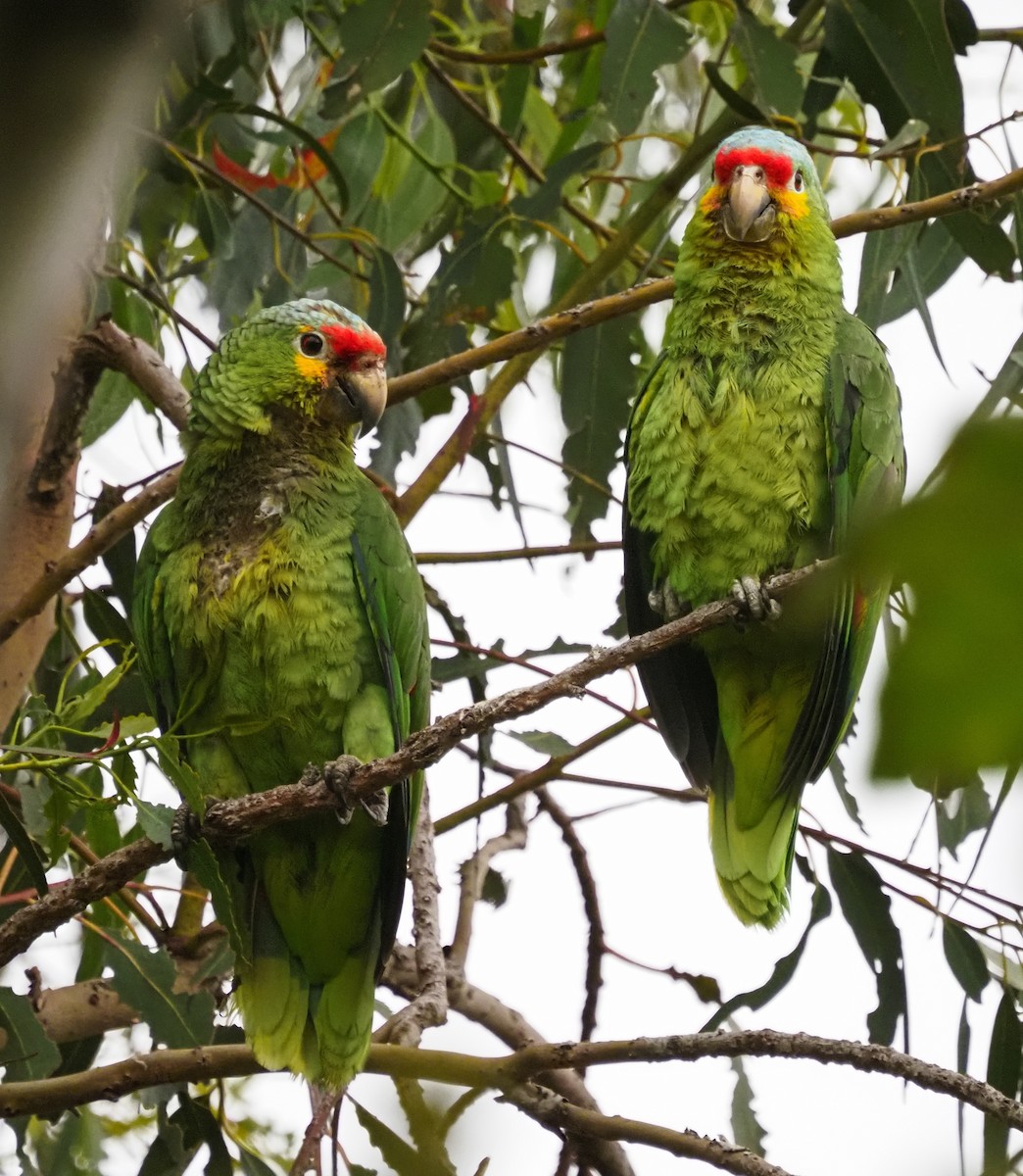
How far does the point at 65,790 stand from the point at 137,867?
12 cm

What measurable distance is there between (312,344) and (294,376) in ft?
0.24

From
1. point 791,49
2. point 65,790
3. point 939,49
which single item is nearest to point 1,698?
point 65,790

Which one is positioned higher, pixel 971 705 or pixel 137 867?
pixel 137 867

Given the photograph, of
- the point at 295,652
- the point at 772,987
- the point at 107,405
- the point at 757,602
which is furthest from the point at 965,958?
the point at 107,405

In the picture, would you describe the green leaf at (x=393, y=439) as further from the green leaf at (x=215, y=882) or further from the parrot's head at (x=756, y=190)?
the green leaf at (x=215, y=882)

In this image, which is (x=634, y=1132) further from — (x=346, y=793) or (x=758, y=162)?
(x=758, y=162)

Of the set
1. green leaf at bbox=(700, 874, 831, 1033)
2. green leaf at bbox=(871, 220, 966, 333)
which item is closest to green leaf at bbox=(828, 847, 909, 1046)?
green leaf at bbox=(700, 874, 831, 1033)

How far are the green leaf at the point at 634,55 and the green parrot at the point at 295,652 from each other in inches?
23.1

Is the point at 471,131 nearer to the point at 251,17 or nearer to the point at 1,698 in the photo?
the point at 251,17

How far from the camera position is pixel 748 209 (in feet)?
7.50

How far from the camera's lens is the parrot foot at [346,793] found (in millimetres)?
1744

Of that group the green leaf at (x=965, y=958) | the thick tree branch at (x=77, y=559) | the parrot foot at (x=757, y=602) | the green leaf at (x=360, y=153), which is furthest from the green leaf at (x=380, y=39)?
the green leaf at (x=965, y=958)

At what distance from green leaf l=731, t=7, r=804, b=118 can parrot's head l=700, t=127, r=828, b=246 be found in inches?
3.0

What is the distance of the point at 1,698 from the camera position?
7.20 feet
